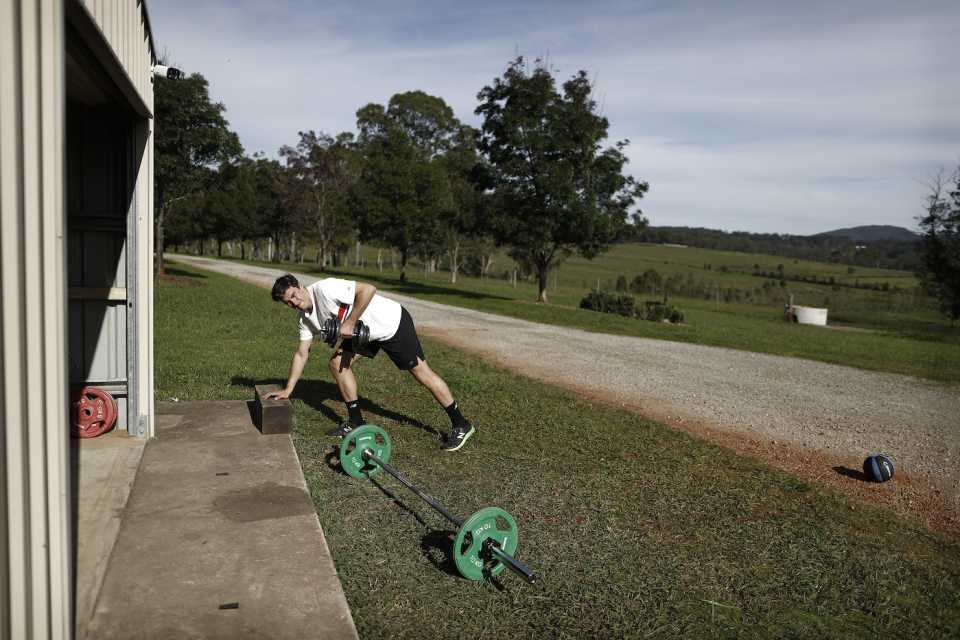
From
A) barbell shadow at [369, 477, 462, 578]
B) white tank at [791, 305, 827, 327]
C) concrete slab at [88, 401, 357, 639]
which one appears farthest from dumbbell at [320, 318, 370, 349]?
white tank at [791, 305, 827, 327]

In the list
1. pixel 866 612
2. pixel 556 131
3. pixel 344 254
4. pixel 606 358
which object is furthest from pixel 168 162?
pixel 344 254

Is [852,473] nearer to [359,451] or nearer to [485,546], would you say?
[485,546]

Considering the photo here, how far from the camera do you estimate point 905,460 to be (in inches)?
274

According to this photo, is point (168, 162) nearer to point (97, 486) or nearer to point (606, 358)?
point (606, 358)

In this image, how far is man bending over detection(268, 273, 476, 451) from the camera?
5695mm

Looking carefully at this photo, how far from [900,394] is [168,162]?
20.5 meters

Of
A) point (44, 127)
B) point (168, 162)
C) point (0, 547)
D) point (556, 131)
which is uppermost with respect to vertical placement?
point (556, 131)

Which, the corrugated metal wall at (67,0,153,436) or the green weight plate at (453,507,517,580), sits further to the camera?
the corrugated metal wall at (67,0,153,436)

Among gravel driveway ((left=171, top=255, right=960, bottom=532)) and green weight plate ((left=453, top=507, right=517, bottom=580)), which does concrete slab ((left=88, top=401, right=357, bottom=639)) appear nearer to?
green weight plate ((left=453, top=507, right=517, bottom=580))

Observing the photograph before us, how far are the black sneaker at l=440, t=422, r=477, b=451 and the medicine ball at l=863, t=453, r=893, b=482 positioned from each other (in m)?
3.60

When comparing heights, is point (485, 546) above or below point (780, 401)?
above

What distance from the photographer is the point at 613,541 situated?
14.6 feet

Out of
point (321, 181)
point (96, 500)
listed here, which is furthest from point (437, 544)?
point (321, 181)

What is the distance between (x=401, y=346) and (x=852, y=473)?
434 centimetres
